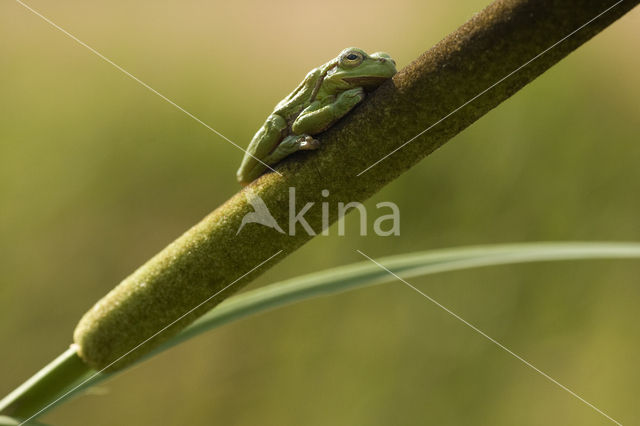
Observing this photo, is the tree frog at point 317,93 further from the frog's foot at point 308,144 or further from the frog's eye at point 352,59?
the frog's foot at point 308,144

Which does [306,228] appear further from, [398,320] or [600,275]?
[600,275]

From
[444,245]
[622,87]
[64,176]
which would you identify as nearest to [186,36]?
[64,176]

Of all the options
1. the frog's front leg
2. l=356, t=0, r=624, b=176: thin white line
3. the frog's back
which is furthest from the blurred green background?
l=356, t=0, r=624, b=176: thin white line

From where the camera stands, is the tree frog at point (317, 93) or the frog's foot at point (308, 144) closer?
the frog's foot at point (308, 144)

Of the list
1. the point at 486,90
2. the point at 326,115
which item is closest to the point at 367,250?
the point at 326,115

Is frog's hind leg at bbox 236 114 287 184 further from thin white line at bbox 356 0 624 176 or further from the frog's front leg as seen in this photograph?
thin white line at bbox 356 0 624 176

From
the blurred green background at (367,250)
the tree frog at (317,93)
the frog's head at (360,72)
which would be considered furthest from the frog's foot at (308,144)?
the blurred green background at (367,250)

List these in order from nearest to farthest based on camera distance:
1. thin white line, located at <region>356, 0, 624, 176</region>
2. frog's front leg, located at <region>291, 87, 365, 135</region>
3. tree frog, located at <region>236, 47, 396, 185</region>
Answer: thin white line, located at <region>356, 0, 624, 176</region>, frog's front leg, located at <region>291, 87, 365, 135</region>, tree frog, located at <region>236, 47, 396, 185</region>
